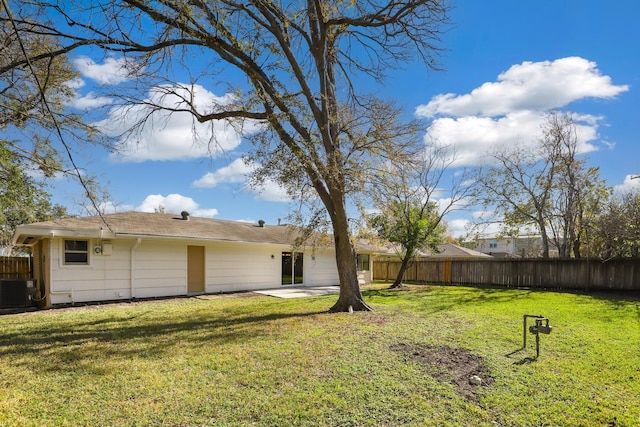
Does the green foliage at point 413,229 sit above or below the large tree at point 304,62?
below

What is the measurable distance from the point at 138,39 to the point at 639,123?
16.2 meters

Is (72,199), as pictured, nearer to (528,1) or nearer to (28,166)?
(28,166)

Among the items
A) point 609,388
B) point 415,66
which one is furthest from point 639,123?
point 609,388

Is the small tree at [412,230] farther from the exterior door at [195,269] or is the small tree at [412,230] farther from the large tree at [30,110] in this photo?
the large tree at [30,110]

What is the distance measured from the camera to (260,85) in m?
9.27

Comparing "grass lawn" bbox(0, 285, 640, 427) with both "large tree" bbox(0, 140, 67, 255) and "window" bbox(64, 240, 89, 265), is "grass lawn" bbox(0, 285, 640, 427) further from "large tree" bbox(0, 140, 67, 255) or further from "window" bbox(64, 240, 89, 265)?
"large tree" bbox(0, 140, 67, 255)

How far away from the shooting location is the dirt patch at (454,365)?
4.32 meters

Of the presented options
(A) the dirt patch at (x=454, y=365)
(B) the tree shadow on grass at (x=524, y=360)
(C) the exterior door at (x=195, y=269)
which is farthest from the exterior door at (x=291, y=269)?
(B) the tree shadow on grass at (x=524, y=360)

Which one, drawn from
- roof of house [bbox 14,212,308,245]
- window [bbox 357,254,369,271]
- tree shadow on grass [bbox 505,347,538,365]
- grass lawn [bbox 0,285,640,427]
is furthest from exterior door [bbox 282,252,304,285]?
tree shadow on grass [bbox 505,347,538,365]

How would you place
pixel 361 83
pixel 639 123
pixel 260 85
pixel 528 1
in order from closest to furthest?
1. pixel 528 1
2. pixel 260 85
3. pixel 361 83
4. pixel 639 123

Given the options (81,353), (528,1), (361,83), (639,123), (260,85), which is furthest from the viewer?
(639,123)

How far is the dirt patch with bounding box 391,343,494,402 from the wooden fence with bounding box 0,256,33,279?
41.4 ft

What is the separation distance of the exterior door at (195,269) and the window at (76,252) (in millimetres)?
3459

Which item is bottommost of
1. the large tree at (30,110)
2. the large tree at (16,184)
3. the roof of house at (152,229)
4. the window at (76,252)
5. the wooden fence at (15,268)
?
the wooden fence at (15,268)
